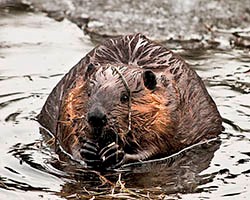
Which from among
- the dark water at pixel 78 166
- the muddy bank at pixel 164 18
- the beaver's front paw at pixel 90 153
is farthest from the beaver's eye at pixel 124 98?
the muddy bank at pixel 164 18

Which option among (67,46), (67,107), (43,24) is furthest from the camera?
(43,24)

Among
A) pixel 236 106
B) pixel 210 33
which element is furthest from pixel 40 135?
pixel 210 33

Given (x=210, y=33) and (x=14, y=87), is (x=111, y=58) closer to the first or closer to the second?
(x=14, y=87)

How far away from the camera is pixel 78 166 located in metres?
5.09

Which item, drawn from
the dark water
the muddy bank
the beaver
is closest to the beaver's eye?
the beaver

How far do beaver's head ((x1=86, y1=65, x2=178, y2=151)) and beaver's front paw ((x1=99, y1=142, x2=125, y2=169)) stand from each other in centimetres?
3

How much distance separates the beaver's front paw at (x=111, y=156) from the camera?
4.92 m

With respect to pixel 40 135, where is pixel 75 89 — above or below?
above

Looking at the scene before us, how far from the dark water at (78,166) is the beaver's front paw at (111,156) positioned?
2.2 inches

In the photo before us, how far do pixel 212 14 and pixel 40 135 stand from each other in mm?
3388

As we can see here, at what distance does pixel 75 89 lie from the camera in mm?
5230

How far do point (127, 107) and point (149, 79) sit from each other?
24 cm

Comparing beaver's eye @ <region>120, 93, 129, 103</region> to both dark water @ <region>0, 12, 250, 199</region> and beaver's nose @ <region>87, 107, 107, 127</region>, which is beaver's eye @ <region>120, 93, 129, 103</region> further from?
dark water @ <region>0, 12, 250, 199</region>

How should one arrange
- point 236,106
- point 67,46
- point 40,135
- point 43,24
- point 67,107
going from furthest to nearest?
point 43,24
point 67,46
point 236,106
point 40,135
point 67,107
